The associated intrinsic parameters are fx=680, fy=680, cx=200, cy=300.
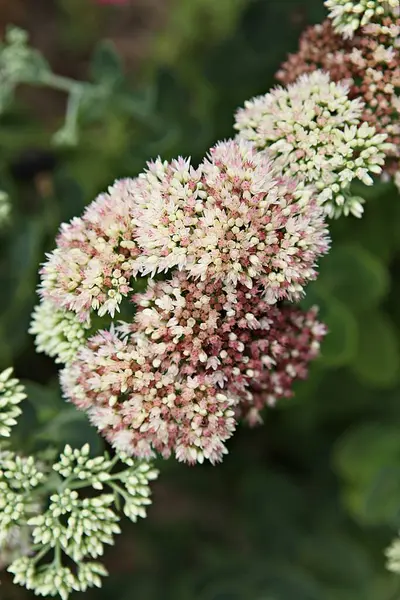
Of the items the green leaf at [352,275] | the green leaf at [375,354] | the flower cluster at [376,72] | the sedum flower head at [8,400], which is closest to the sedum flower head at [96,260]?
the sedum flower head at [8,400]

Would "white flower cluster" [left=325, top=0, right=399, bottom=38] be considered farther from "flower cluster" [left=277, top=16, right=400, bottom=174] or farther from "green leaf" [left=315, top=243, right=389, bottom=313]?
"green leaf" [left=315, top=243, right=389, bottom=313]

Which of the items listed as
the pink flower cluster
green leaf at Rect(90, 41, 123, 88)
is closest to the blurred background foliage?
green leaf at Rect(90, 41, 123, 88)

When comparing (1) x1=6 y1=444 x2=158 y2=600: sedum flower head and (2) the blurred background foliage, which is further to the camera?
(2) the blurred background foliage

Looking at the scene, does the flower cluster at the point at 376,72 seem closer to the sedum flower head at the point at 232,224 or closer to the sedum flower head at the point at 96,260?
the sedum flower head at the point at 232,224

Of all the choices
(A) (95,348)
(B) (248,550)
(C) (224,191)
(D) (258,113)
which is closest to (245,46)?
(D) (258,113)

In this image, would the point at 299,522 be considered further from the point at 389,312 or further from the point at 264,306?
the point at 264,306

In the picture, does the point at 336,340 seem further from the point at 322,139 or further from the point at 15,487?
the point at 15,487

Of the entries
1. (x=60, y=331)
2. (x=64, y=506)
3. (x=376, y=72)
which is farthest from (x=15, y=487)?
(x=376, y=72)
